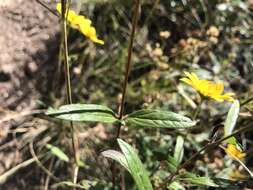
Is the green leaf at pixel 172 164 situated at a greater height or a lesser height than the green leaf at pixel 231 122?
lesser

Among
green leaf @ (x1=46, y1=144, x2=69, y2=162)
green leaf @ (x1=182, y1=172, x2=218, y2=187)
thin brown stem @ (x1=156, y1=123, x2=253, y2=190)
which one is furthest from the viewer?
green leaf @ (x1=46, y1=144, x2=69, y2=162)

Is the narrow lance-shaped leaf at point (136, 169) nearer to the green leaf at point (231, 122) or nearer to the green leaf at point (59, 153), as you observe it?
the green leaf at point (231, 122)

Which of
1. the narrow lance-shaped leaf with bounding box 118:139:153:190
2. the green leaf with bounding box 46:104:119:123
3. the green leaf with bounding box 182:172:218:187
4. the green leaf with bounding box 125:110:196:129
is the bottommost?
the green leaf with bounding box 182:172:218:187

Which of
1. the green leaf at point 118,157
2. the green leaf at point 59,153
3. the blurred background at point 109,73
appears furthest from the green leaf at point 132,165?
the green leaf at point 59,153

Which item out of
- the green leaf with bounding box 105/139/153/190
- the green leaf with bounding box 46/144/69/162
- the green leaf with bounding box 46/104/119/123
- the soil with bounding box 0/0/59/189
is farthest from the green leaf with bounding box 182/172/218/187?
the soil with bounding box 0/0/59/189

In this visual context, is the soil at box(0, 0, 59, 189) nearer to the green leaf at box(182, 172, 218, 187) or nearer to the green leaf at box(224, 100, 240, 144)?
the green leaf at box(182, 172, 218, 187)

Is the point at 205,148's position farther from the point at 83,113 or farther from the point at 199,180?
the point at 83,113

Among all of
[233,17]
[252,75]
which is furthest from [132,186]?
[233,17]
